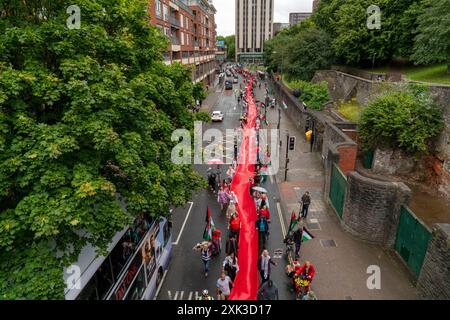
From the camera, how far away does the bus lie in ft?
23.4

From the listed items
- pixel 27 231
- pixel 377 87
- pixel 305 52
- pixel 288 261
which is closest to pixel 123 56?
pixel 27 231

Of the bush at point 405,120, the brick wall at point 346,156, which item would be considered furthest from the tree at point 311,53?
the brick wall at point 346,156

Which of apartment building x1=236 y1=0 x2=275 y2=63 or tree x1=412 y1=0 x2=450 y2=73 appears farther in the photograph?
apartment building x1=236 y1=0 x2=275 y2=63

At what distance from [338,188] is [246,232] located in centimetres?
531

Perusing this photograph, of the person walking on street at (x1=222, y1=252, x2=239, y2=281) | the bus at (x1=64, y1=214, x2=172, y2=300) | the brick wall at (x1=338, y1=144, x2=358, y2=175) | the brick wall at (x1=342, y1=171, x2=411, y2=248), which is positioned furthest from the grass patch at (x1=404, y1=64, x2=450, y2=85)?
the bus at (x1=64, y1=214, x2=172, y2=300)

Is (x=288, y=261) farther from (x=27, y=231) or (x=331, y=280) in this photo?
(x=27, y=231)

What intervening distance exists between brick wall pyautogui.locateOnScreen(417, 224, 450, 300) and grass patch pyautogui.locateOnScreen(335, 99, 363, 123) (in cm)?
1565

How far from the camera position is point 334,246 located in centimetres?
1307

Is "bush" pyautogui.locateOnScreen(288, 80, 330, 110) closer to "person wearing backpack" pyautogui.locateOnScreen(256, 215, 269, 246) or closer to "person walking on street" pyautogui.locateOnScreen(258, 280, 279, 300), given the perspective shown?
"person wearing backpack" pyautogui.locateOnScreen(256, 215, 269, 246)

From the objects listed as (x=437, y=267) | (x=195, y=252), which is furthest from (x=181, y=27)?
(x=437, y=267)

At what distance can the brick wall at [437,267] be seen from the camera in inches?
353

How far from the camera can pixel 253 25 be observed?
14988cm

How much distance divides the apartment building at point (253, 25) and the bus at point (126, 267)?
15258 centimetres

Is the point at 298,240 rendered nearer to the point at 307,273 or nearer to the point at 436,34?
the point at 307,273
